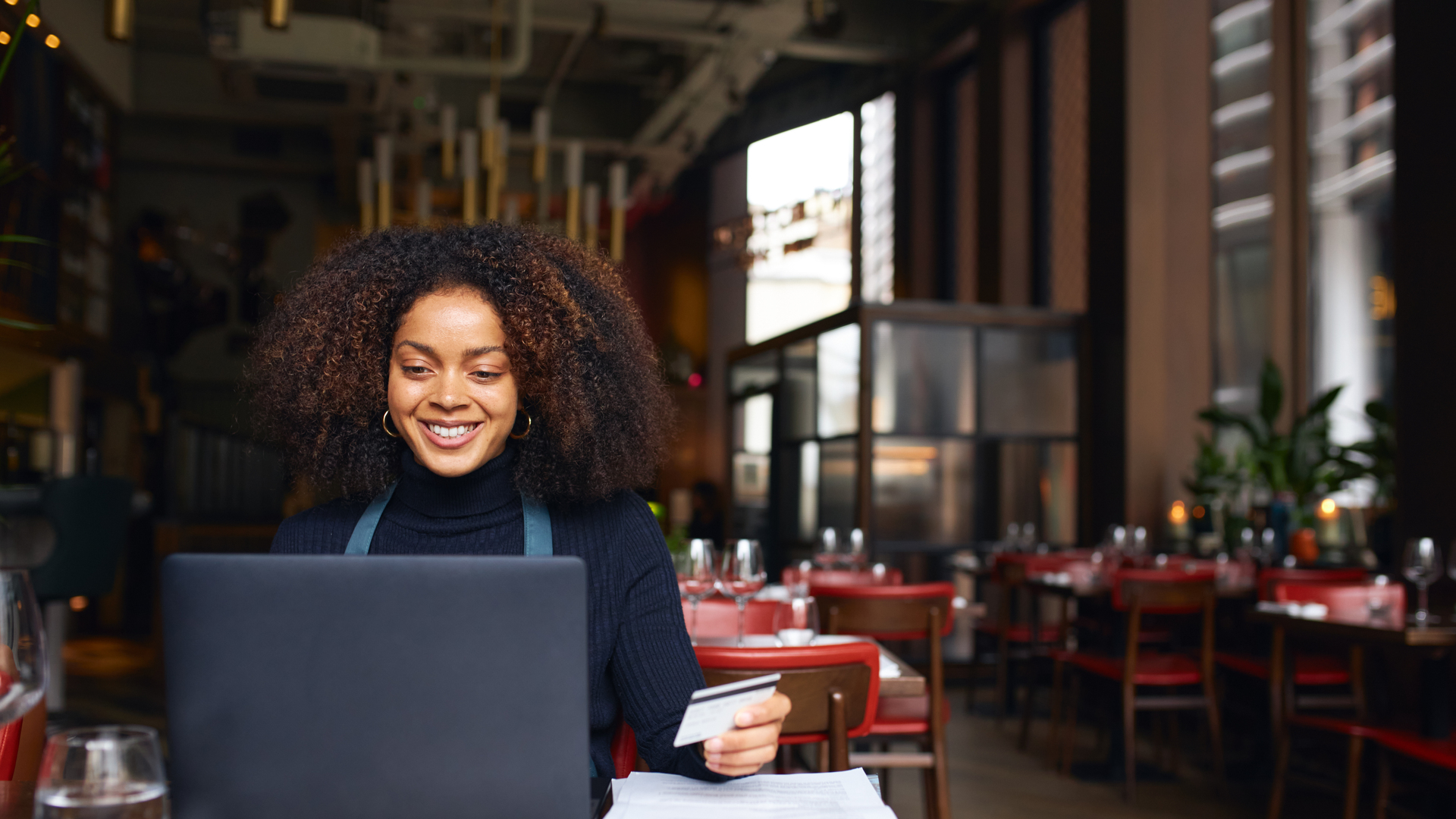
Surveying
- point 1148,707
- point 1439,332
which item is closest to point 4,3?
point 1148,707

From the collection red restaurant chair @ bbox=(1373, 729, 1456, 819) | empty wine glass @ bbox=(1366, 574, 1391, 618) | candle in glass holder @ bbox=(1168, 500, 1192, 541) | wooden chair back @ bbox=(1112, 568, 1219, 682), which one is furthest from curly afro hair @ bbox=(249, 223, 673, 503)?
candle in glass holder @ bbox=(1168, 500, 1192, 541)

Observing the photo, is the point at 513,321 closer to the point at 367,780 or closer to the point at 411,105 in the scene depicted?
the point at 367,780

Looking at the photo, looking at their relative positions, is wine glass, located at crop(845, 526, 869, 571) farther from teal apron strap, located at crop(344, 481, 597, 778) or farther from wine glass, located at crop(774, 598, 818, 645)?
teal apron strap, located at crop(344, 481, 597, 778)

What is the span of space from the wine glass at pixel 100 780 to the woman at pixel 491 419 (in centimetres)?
63

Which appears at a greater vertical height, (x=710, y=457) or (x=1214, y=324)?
(x=1214, y=324)

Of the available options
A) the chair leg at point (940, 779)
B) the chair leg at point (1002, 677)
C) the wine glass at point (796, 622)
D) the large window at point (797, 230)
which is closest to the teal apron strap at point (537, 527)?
the wine glass at point (796, 622)

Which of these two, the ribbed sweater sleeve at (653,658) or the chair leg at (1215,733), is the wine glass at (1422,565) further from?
the ribbed sweater sleeve at (653,658)

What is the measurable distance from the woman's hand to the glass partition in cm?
518

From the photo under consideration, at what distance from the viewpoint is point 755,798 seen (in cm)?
95

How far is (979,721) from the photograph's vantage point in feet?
17.3

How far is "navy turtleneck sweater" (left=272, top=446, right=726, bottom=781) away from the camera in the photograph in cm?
124

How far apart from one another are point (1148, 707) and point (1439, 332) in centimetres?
161

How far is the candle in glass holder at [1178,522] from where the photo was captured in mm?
5863

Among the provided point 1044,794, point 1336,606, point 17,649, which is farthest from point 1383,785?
point 17,649
